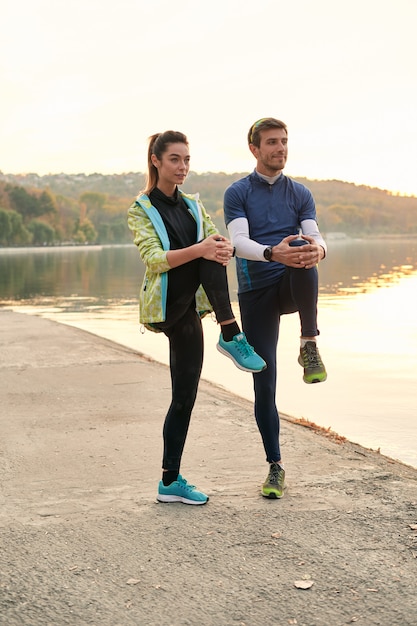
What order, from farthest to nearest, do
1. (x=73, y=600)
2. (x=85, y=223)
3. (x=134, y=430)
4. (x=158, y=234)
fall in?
(x=85, y=223), (x=134, y=430), (x=158, y=234), (x=73, y=600)

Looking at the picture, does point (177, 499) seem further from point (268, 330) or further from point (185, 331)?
point (268, 330)

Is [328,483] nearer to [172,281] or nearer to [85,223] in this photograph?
[172,281]

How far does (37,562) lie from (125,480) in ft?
4.11

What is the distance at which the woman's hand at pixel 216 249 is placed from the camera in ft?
12.3

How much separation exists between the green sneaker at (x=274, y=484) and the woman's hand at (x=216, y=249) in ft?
4.23

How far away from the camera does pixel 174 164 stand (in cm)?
398

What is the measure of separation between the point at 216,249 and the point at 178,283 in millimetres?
356

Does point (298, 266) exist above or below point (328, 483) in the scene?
above

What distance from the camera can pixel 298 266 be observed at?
404 cm

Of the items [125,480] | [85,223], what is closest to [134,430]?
[125,480]

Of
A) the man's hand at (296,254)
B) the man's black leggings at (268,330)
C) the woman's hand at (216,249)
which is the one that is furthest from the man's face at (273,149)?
the woman's hand at (216,249)

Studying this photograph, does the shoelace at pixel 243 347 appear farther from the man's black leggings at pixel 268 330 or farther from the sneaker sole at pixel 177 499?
the sneaker sole at pixel 177 499

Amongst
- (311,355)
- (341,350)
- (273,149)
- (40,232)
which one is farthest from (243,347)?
(40,232)

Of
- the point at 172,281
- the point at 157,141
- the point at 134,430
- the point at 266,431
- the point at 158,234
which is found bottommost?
the point at 134,430
